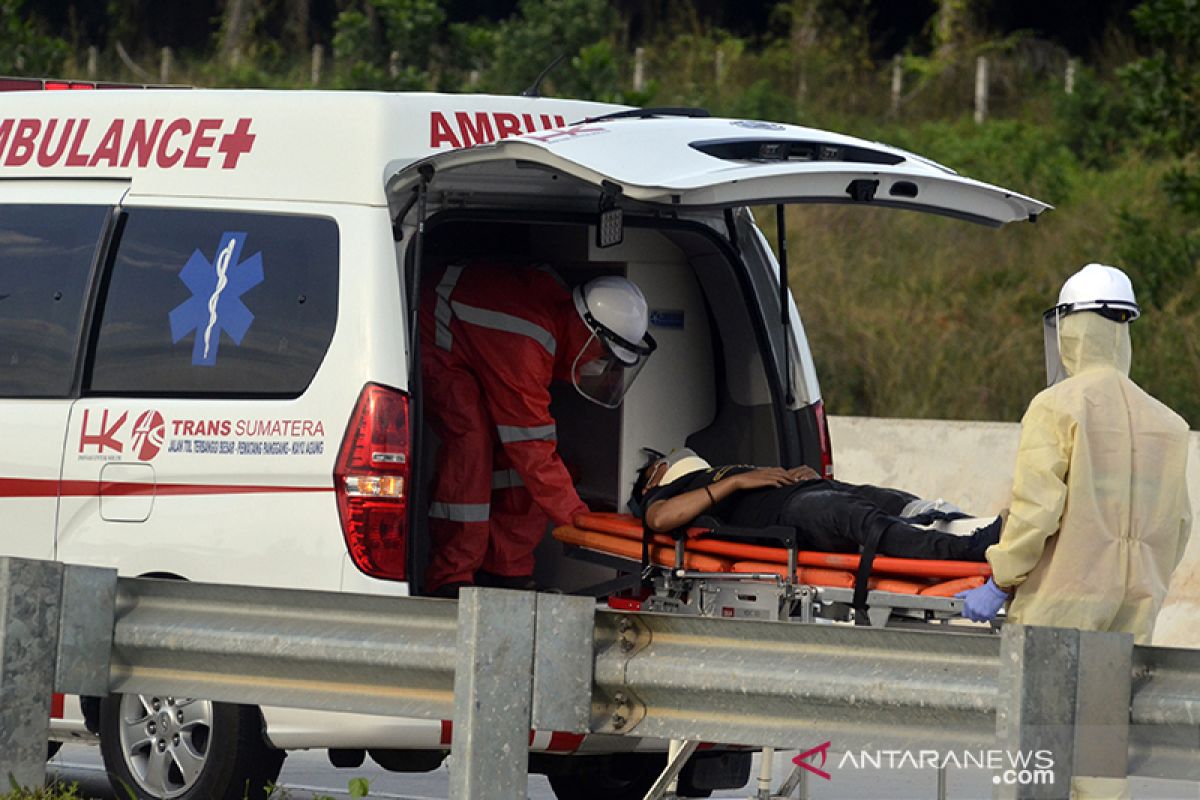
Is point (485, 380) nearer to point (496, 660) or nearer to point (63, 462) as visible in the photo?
point (63, 462)

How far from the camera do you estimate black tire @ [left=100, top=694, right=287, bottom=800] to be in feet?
21.3

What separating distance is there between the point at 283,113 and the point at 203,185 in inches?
13.2

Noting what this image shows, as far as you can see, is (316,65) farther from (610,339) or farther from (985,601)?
(985,601)

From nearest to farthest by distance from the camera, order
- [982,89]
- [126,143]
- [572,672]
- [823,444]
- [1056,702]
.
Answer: [1056,702] < [572,672] < [126,143] < [823,444] < [982,89]

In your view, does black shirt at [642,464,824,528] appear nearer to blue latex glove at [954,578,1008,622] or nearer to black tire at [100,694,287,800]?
blue latex glove at [954,578,1008,622]

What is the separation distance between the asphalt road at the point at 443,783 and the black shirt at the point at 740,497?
158 cm

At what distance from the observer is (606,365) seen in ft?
23.9

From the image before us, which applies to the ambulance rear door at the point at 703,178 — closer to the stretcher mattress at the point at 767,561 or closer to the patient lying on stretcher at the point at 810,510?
the patient lying on stretcher at the point at 810,510

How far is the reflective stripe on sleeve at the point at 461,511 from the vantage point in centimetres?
707

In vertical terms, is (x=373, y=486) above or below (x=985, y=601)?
above

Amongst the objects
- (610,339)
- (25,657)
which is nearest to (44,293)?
(610,339)

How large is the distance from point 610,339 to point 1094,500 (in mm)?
1939

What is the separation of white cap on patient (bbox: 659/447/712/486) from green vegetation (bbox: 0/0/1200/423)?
939 cm

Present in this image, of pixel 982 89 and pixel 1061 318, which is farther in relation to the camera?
pixel 982 89
